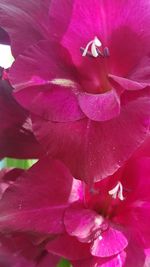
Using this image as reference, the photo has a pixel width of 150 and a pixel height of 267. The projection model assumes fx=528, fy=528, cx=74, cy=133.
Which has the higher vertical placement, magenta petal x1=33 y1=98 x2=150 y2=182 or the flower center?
the flower center

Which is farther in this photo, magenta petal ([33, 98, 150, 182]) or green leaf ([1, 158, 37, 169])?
green leaf ([1, 158, 37, 169])

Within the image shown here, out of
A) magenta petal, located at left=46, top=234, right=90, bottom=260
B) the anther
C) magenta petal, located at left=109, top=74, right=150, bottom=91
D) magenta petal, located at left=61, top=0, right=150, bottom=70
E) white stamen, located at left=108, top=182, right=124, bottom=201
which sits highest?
magenta petal, located at left=61, top=0, right=150, bottom=70

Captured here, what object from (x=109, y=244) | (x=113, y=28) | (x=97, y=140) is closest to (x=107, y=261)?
(x=109, y=244)

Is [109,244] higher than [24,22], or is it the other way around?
[24,22]

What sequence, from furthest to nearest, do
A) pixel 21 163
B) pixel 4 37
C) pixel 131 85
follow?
1. pixel 21 163
2. pixel 4 37
3. pixel 131 85

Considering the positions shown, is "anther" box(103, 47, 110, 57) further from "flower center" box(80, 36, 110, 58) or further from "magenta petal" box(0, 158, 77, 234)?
"magenta petal" box(0, 158, 77, 234)

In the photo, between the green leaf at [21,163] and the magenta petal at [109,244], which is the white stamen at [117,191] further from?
the green leaf at [21,163]

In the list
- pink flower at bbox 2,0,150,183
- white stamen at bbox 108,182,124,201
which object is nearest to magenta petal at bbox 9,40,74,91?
pink flower at bbox 2,0,150,183

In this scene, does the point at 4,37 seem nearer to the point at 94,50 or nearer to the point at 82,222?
the point at 94,50
